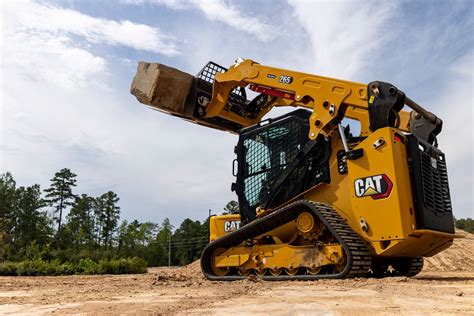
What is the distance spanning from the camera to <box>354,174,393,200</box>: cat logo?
6.41 meters

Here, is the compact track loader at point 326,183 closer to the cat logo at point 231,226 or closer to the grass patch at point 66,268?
the cat logo at point 231,226

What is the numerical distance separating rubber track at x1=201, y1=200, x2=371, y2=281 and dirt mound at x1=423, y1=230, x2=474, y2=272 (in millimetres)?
6977

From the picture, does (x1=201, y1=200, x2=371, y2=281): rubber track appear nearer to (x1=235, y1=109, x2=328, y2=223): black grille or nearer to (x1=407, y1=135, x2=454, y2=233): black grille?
(x1=235, y1=109, x2=328, y2=223): black grille

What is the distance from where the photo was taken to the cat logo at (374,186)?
641 cm

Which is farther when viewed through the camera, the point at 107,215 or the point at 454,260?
the point at 107,215

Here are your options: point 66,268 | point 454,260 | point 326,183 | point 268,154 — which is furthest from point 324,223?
point 66,268

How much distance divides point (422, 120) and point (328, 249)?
9.61ft

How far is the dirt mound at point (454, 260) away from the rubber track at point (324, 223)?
6.98m

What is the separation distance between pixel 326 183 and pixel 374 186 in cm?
95

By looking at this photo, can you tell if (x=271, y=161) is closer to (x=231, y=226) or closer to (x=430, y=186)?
(x=231, y=226)

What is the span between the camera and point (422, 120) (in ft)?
25.8

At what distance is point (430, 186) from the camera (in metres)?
6.78

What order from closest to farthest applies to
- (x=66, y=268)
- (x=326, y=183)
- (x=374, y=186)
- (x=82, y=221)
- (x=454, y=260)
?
(x=374, y=186)
(x=326, y=183)
(x=454, y=260)
(x=66, y=268)
(x=82, y=221)

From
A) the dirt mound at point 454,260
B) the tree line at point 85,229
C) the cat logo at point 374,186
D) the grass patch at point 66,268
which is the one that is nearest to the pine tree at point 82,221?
the tree line at point 85,229
